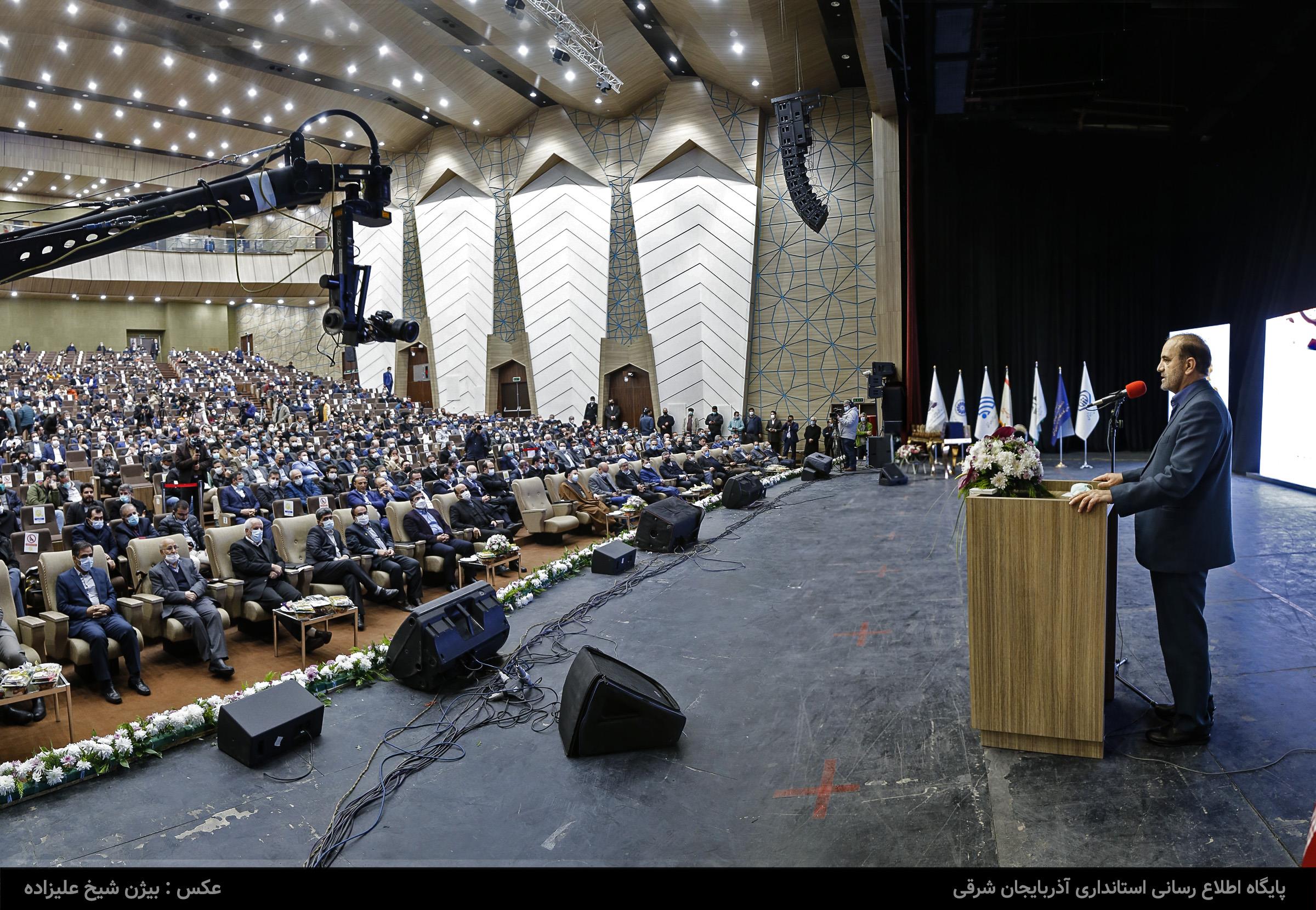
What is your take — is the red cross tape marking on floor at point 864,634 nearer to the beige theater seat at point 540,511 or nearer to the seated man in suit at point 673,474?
the beige theater seat at point 540,511

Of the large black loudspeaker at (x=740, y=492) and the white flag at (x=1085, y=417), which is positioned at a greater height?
the white flag at (x=1085, y=417)

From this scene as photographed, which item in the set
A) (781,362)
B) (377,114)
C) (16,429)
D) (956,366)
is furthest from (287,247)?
(956,366)

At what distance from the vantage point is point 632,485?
1045 centimetres

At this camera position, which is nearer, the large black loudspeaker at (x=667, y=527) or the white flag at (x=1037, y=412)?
the large black loudspeaker at (x=667, y=527)

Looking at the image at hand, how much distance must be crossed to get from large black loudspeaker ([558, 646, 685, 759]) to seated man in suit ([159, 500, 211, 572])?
142 inches

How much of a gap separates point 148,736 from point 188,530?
3771mm

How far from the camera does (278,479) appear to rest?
30.9ft

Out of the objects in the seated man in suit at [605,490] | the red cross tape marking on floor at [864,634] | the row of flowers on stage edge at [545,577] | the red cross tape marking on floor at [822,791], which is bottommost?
the red cross tape marking on floor at [822,791]

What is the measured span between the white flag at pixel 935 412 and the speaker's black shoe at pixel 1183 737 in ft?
38.2

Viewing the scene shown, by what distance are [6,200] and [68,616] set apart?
1031 inches

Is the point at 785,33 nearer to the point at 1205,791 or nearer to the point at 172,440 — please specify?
the point at 172,440

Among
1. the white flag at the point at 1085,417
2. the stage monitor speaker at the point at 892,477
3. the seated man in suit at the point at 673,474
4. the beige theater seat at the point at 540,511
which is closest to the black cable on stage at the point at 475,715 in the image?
the beige theater seat at the point at 540,511

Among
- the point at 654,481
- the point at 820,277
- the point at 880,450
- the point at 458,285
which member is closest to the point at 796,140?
the point at 820,277

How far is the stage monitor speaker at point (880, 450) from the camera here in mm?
12906
